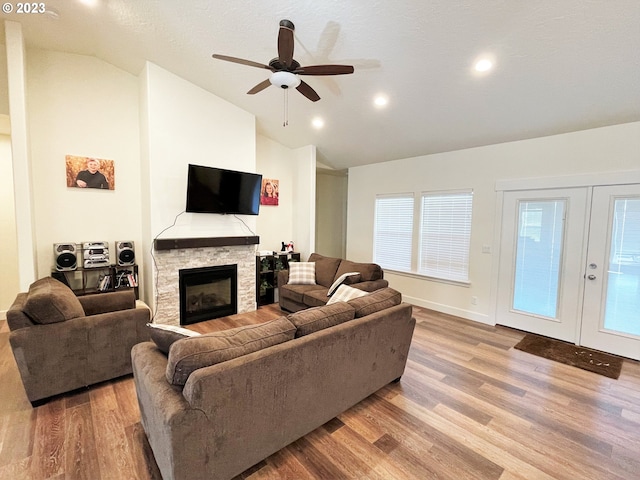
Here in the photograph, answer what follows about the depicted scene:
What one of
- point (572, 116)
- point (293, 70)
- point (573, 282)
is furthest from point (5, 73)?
point (573, 282)

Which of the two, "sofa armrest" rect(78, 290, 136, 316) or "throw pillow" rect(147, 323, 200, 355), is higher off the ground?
"throw pillow" rect(147, 323, 200, 355)

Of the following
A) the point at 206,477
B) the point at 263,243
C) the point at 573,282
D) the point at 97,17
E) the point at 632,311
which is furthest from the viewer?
the point at 263,243

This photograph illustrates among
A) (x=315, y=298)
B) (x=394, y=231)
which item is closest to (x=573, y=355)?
(x=394, y=231)

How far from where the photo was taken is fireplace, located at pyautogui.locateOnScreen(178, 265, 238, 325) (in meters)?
4.19

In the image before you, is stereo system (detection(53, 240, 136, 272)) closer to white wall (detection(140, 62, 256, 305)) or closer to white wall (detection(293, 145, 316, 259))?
white wall (detection(140, 62, 256, 305))

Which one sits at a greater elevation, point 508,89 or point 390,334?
point 508,89

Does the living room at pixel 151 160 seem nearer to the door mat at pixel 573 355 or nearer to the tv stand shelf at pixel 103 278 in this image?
the tv stand shelf at pixel 103 278

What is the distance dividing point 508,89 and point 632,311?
2927 mm

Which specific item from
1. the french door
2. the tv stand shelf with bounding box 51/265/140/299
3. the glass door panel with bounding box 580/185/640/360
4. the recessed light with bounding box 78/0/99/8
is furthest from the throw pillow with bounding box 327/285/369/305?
the recessed light with bounding box 78/0/99/8

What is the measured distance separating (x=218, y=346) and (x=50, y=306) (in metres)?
1.74

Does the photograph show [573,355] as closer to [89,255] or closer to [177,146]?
[177,146]

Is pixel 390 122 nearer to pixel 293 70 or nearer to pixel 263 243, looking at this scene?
pixel 293 70

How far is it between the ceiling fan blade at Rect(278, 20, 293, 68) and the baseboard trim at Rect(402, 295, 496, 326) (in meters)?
4.33

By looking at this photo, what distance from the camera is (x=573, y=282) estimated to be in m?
3.65
